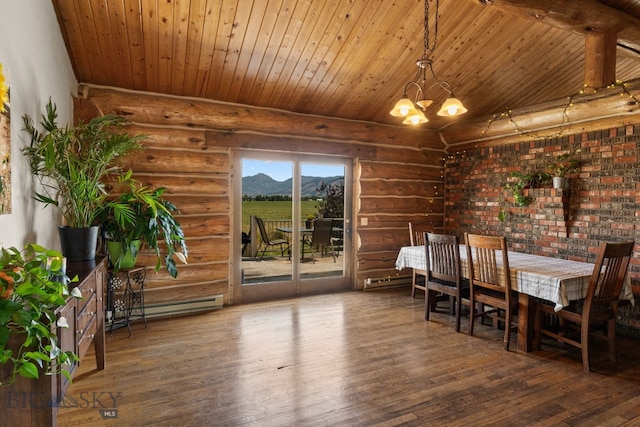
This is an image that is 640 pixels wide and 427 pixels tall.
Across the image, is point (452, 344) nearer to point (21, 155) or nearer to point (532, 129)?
point (532, 129)

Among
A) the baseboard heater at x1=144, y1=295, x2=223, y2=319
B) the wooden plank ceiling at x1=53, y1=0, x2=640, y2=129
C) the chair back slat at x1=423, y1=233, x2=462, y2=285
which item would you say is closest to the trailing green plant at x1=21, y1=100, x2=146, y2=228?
the wooden plank ceiling at x1=53, y1=0, x2=640, y2=129

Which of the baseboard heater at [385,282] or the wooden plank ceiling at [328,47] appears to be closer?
the wooden plank ceiling at [328,47]

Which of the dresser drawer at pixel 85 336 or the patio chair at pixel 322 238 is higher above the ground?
the patio chair at pixel 322 238

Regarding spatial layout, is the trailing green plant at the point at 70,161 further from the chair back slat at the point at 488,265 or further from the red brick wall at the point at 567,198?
the red brick wall at the point at 567,198

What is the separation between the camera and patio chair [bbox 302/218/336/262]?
5.49 m

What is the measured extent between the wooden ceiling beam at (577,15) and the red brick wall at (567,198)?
1.25 meters

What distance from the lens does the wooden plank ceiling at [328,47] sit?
10.7ft

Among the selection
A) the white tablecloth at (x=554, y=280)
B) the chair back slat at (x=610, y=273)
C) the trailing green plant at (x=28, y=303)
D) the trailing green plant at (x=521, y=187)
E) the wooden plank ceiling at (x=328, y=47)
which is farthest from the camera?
the trailing green plant at (x=521, y=187)

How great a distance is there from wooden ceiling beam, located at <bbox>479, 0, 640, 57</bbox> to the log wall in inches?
108

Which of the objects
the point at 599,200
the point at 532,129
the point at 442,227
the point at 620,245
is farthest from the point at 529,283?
the point at 442,227

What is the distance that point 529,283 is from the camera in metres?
3.31

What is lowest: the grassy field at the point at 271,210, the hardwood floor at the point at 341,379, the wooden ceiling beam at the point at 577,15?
the hardwood floor at the point at 341,379

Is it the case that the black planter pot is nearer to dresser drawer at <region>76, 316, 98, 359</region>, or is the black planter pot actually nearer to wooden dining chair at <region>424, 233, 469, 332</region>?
dresser drawer at <region>76, 316, 98, 359</region>

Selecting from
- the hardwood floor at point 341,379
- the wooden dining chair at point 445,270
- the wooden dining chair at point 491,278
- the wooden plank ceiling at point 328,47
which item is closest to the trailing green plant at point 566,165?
the wooden plank ceiling at point 328,47
